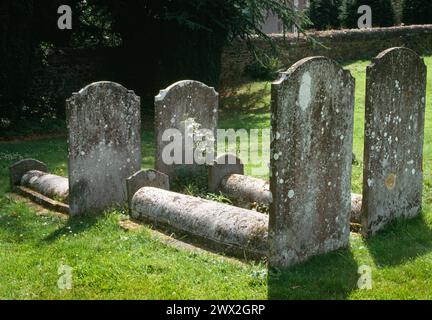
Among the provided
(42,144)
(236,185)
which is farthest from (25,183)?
(42,144)

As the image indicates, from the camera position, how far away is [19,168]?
421 inches

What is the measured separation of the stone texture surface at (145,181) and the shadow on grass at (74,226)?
59cm

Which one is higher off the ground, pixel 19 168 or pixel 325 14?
pixel 325 14

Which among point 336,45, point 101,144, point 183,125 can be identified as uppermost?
point 336,45

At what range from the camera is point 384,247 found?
6.82 meters

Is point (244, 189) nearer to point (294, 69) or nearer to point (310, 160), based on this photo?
point (310, 160)

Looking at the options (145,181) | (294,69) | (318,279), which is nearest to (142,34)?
(145,181)

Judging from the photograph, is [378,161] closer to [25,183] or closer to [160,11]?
[25,183]

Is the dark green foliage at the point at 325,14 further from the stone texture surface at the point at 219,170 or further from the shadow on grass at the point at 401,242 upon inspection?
the shadow on grass at the point at 401,242

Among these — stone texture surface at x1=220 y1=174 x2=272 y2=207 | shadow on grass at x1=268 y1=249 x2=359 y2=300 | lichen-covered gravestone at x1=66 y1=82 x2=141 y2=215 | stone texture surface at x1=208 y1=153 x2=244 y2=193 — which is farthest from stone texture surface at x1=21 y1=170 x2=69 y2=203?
shadow on grass at x1=268 y1=249 x2=359 y2=300

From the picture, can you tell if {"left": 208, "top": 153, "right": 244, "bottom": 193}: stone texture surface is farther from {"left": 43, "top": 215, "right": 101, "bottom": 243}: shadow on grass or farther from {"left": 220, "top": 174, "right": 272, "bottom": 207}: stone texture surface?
{"left": 43, "top": 215, "right": 101, "bottom": 243}: shadow on grass

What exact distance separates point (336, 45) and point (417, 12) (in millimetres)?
6605
